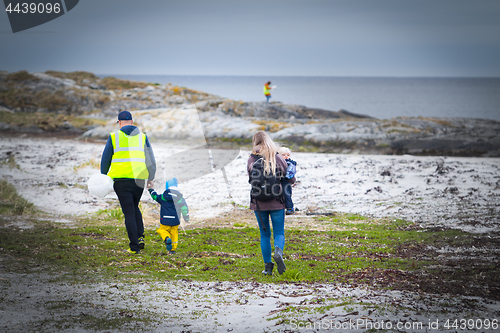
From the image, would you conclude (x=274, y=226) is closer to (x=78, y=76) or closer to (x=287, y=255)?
(x=287, y=255)

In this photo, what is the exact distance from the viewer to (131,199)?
22.6ft

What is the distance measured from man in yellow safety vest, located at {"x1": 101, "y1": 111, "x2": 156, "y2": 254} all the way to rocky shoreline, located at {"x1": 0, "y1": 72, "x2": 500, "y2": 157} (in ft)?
33.7

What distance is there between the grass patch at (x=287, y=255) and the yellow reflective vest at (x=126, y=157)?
4.66 feet

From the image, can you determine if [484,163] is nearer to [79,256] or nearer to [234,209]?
[234,209]

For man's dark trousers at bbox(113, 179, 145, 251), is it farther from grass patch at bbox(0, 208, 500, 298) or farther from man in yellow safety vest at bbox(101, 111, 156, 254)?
grass patch at bbox(0, 208, 500, 298)

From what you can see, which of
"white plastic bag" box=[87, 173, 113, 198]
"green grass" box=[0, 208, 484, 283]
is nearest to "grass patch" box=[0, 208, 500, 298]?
"green grass" box=[0, 208, 484, 283]

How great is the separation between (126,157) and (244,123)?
66.2 ft

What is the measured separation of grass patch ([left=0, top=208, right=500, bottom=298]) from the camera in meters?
5.92

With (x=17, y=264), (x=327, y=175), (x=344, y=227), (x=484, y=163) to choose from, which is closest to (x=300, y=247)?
(x=344, y=227)

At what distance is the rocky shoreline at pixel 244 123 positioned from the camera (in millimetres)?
20719

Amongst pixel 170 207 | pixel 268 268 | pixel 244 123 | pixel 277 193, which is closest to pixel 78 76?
pixel 244 123

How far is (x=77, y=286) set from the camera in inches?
221

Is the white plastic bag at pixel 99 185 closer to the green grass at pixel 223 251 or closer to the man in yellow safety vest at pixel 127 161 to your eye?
→ the man in yellow safety vest at pixel 127 161

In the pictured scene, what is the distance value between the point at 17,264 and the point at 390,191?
31.3 feet
